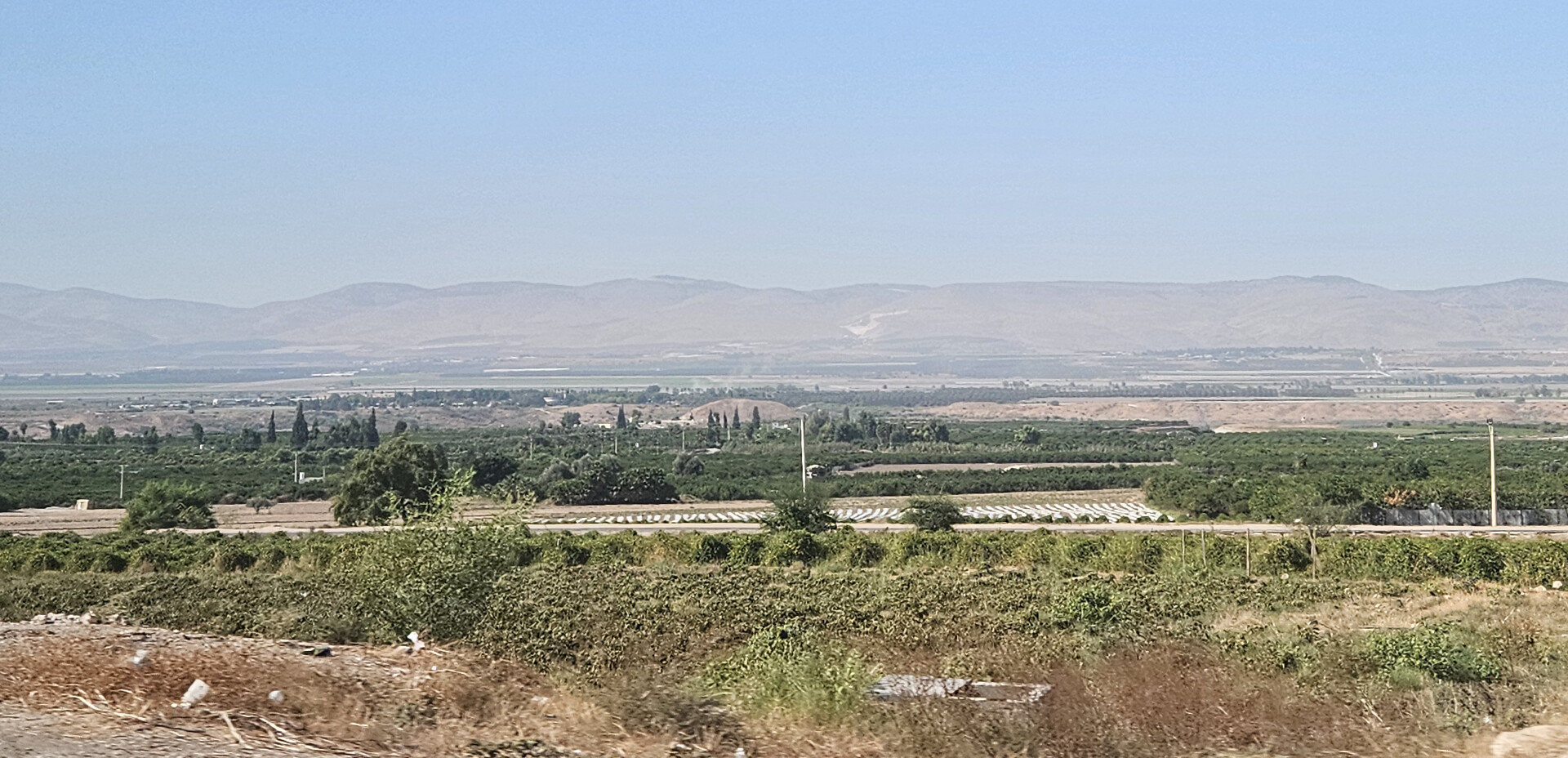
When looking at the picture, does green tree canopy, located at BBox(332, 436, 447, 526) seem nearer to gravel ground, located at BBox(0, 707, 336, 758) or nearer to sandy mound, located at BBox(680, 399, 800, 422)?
gravel ground, located at BBox(0, 707, 336, 758)

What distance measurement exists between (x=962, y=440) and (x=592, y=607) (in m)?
97.6

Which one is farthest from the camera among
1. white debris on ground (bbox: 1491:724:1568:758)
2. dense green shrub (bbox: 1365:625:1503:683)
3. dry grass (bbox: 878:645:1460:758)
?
dense green shrub (bbox: 1365:625:1503:683)

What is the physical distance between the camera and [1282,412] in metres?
151

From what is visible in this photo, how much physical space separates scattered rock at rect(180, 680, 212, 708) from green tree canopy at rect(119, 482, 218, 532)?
142 feet

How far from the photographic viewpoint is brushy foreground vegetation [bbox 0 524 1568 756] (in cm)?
893

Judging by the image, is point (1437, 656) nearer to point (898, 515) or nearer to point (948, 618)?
point (948, 618)

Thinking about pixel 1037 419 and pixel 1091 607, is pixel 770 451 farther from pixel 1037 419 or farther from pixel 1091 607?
pixel 1091 607

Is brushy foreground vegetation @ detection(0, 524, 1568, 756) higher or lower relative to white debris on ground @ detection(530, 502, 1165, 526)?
higher

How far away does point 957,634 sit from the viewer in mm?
15695

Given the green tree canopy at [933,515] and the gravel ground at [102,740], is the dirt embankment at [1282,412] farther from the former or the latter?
the gravel ground at [102,740]

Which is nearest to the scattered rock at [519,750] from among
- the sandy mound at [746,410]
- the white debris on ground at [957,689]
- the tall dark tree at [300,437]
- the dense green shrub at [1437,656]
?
the white debris on ground at [957,689]

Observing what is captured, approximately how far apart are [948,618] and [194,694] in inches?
518

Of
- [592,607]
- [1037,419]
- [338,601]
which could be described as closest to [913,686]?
[338,601]

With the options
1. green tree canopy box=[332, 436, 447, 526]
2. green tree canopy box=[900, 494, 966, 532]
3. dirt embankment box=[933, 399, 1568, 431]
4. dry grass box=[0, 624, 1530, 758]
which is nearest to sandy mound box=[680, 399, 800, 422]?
dirt embankment box=[933, 399, 1568, 431]
